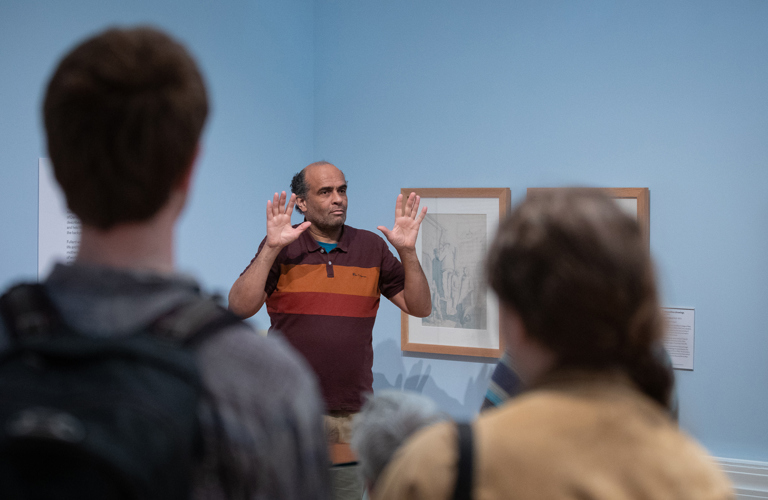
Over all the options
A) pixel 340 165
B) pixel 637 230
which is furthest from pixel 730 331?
pixel 637 230

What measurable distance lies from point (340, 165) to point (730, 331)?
6.97 ft

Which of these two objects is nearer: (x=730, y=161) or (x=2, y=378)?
(x=2, y=378)

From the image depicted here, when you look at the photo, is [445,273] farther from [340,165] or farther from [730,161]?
[730,161]

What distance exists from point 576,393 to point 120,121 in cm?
52

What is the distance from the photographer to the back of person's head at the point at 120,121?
53cm

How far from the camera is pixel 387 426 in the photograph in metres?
0.75

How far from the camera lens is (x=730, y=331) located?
263 centimetres

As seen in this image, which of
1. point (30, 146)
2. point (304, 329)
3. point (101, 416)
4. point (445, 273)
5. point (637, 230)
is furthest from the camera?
point (445, 273)

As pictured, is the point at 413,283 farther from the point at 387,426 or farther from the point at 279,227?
the point at 387,426

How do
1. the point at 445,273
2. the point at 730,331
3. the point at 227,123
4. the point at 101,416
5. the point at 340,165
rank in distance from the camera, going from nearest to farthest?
the point at 101,416
the point at 730,331
the point at 227,123
the point at 445,273
the point at 340,165

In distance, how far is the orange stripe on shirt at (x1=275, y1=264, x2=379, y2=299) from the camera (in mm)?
2432

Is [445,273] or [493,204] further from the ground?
[493,204]

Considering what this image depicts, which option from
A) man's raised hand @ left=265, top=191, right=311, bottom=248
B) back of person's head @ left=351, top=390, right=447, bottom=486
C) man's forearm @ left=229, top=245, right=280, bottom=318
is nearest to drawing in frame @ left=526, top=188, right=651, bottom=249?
man's raised hand @ left=265, top=191, right=311, bottom=248

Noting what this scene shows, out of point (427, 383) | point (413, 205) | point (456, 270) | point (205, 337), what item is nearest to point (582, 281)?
point (205, 337)
